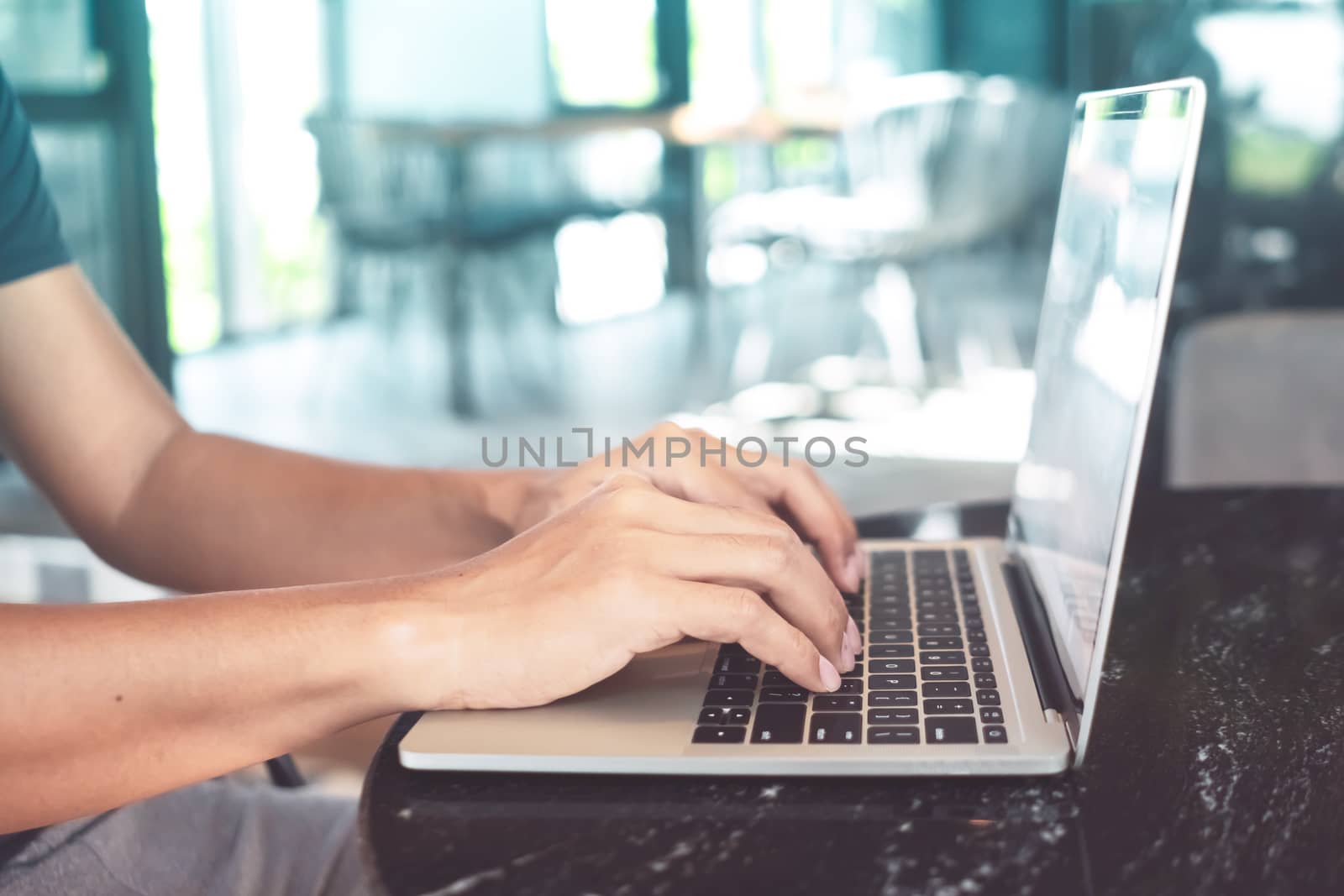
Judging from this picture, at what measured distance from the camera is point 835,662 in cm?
56

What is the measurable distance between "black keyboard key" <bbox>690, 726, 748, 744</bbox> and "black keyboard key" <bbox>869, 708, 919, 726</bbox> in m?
0.05

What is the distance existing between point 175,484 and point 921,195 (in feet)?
12.4

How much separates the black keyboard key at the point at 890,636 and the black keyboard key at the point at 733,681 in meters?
0.08

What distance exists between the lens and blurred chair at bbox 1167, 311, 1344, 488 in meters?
1.54

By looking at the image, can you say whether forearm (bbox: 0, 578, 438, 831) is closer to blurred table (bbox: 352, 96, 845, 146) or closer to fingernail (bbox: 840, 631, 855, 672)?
fingernail (bbox: 840, 631, 855, 672)

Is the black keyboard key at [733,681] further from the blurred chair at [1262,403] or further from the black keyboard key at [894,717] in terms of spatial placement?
the blurred chair at [1262,403]

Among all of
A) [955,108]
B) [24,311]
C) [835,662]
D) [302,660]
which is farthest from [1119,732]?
[955,108]

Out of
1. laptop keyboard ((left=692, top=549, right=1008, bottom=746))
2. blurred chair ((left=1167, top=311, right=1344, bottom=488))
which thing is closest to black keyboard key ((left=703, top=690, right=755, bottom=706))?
laptop keyboard ((left=692, top=549, right=1008, bottom=746))

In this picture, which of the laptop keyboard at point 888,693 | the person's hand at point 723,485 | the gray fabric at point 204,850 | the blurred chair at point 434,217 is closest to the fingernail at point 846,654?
the laptop keyboard at point 888,693

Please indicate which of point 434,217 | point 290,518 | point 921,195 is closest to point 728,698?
point 290,518

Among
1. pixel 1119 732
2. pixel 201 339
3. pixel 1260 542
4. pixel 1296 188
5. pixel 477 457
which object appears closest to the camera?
pixel 1119 732

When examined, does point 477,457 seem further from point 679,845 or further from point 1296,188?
point 679,845

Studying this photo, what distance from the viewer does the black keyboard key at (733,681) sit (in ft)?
1.80

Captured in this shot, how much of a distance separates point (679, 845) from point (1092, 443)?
271 millimetres
